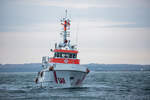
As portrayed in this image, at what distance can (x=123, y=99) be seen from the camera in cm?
4175

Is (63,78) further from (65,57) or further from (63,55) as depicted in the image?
(63,55)

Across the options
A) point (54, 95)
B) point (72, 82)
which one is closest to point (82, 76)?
point (72, 82)

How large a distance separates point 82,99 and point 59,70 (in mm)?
8724

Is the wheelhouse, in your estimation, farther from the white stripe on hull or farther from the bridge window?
the white stripe on hull

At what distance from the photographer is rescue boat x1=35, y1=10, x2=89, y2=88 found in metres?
50.0

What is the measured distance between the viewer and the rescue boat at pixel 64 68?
164ft

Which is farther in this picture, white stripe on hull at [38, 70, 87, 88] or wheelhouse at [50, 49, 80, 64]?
wheelhouse at [50, 49, 80, 64]

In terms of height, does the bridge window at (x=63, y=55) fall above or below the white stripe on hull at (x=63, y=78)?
above

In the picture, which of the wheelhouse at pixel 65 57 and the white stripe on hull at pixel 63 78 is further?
the wheelhouse at pixel 65 57

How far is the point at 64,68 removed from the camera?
4981 centimetres

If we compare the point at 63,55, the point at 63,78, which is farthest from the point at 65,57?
the point at 63,78

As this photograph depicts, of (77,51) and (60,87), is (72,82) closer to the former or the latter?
(60,87)

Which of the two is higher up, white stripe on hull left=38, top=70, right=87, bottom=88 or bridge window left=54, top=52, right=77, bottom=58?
bridge window left=54, top=52, right=77, bottom=58

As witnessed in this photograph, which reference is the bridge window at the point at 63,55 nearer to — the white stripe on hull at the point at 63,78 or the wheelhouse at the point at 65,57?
the wheelhouse at the point at 65,57
